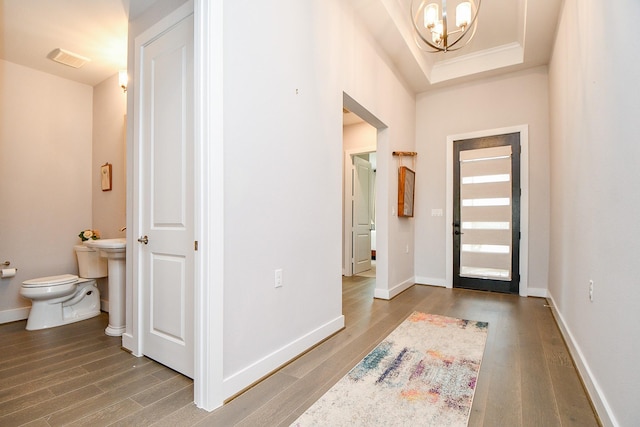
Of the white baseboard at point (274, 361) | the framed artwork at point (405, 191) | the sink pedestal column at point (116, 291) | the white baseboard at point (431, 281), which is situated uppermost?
the framed artwork at point (405, 191)

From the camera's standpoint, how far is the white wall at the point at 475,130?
4129mm

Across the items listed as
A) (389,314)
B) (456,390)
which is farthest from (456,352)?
(389,314)

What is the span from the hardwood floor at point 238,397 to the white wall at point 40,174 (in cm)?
72

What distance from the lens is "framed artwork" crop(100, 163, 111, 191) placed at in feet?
11.9

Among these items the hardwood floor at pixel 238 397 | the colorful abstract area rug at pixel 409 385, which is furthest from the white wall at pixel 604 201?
the colorful abstract area rug at pixel 409 385

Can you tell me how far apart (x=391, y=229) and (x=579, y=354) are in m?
Result: 2.27

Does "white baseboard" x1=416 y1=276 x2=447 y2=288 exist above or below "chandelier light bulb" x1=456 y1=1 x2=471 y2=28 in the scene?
below

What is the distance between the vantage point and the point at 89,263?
3.37 meters

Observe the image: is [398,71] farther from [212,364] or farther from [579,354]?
[212,364]

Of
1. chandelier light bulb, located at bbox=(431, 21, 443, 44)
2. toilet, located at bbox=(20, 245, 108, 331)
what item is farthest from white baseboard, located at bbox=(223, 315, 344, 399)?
chandelier light bulb, located at bbox=(431, 21, 443, 44)

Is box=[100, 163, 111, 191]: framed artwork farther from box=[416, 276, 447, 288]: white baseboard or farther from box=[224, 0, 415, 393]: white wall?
box=[416, 276, 447, 288]: white baseboard

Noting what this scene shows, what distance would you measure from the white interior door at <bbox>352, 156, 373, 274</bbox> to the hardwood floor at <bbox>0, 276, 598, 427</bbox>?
2787 millimetres

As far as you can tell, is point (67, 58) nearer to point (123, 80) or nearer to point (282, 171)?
point (123, 80)

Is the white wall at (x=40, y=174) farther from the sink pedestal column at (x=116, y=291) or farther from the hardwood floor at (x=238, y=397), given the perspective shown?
the sink pedestal column at (x=116, y=291)
